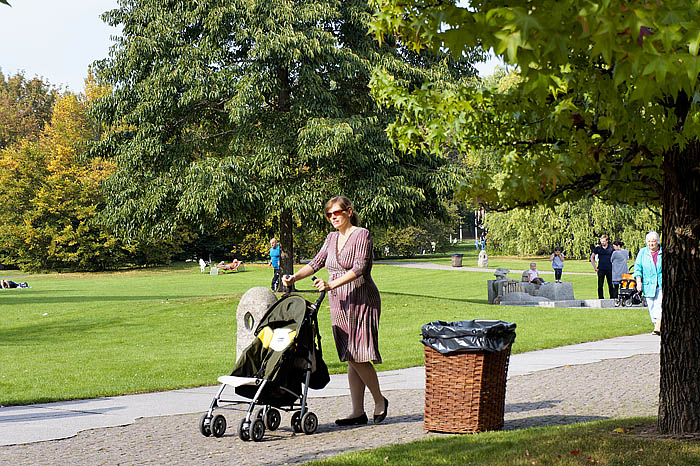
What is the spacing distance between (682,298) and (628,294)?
18.2 meters

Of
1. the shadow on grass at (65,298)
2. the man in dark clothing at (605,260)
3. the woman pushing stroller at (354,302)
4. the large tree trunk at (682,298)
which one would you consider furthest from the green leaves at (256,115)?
the large tree trunk at (682,298)

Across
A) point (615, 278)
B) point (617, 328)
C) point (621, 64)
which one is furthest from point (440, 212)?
point (621, 64)

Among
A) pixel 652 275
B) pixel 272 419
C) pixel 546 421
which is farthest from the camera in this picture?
pixel 652 275

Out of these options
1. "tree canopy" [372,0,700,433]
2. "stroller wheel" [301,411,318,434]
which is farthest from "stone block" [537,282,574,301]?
"stroller wheel" [301,411,318,434]

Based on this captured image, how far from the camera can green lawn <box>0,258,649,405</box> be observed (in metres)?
11.7

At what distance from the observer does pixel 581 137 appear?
591 centimetres

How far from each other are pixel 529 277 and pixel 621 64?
2763cm

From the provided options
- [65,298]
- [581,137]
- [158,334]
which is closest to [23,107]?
[65,298]

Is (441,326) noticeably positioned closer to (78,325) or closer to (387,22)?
(387,22)

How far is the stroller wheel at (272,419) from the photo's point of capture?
7.23 metres

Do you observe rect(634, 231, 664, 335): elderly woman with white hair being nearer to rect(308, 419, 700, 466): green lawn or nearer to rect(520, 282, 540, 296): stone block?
rect(308, 419, 700, 466): green lawn

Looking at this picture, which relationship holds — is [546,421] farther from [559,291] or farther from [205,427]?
[559,291]

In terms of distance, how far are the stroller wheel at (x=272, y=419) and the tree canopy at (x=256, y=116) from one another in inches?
575

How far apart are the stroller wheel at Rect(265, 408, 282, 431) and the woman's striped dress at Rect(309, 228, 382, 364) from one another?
2.47 ft
